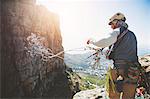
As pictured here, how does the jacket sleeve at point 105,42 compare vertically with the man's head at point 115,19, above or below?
below

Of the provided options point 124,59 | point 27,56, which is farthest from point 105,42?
point 27,56

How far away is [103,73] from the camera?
3719mm

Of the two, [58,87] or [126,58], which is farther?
[58,87]

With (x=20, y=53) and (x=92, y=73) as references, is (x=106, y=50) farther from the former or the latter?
(x=20, y=53)

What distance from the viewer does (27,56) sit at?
3840 millimetres

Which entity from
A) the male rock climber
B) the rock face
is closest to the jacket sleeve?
the male rock climber

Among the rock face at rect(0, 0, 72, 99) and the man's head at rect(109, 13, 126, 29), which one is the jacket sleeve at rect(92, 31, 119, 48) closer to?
the man's head at rect(109, 13, 126, 29)

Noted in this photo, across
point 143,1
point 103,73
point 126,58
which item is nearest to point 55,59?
point 103,73

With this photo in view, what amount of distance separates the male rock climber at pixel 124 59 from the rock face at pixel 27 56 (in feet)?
1.76

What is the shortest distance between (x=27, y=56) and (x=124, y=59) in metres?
0.92

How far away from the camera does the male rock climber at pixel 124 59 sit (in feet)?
11.1

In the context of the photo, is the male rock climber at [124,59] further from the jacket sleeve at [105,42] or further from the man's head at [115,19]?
the jacket sleeve at [105,42]

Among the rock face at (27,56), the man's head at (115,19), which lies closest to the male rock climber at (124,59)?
the man's head at (115,19)

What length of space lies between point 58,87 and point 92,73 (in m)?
0.34
